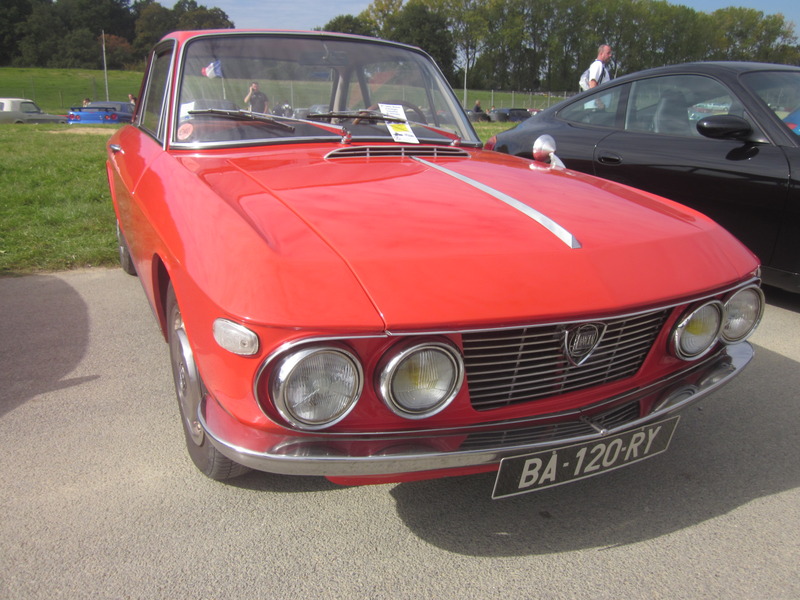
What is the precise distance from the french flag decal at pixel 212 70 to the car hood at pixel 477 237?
19.5 inches

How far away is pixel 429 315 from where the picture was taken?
1.57m

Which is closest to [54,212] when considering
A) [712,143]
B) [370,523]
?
[370,523]

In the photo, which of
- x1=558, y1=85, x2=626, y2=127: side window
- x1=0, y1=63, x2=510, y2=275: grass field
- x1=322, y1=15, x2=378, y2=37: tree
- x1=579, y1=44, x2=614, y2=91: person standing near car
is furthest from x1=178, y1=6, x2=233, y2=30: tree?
x1=558, y1=85, x2=626, y2=127: side window

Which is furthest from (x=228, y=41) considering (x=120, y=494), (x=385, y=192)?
(x=120, y=494)

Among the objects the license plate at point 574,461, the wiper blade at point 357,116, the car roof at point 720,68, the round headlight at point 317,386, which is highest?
the car roof at point 720,68

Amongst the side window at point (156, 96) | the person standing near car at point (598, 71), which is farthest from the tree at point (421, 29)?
the side window at point (156, 96)

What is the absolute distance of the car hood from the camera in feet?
5.40

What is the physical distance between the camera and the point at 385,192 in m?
2.17

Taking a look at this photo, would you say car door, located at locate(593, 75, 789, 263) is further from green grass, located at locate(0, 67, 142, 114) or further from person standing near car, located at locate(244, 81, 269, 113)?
green grass, located at locate(0, 67, 142, 114)

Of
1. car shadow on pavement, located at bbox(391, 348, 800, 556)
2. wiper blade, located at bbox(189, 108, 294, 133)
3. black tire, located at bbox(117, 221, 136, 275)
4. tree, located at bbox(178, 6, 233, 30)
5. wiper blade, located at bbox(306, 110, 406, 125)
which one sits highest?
tree, located at bbox(178, 6, 233, 30)

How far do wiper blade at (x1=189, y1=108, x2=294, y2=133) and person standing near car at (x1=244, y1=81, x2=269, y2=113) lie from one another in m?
0.05

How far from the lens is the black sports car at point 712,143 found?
12.0 ft

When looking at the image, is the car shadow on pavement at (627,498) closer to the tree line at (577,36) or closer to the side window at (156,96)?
the side window at (156,96)

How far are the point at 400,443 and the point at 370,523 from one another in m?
0.51
